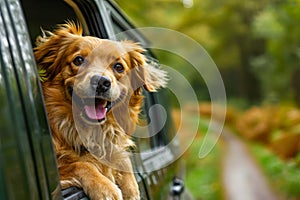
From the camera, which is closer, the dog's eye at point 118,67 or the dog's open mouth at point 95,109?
the dog's open mouth at point 95,109

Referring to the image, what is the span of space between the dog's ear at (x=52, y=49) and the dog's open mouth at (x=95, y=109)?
0.49 ft

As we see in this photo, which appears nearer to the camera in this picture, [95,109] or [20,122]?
[20,122]

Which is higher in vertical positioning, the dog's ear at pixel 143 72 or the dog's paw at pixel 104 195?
the dog's ear at pixel 143 72

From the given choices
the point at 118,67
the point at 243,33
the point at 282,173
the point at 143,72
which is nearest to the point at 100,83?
the point at 118,67

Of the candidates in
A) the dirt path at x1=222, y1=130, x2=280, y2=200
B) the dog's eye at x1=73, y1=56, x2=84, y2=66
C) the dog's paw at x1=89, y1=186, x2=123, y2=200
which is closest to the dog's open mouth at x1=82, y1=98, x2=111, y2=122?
the dog's eye at x1=73, y1=56, x2=84, y2=66

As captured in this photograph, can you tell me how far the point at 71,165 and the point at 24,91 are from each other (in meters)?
0.38

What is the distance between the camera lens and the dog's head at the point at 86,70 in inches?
→ 79.1

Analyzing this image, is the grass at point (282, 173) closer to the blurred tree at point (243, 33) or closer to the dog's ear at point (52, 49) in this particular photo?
the blurred tree at point (243, 33)

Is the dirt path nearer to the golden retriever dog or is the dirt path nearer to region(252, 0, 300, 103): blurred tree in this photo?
region(252, 0, 300, 103): blurred tree

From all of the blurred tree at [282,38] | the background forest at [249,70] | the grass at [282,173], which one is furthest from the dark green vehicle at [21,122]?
the grass at [282,173]

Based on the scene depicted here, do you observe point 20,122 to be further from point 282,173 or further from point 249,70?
point 249,70

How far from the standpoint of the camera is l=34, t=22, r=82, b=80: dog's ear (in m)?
2.01

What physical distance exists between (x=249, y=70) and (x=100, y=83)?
79.2 feet

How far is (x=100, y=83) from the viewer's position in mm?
2029
